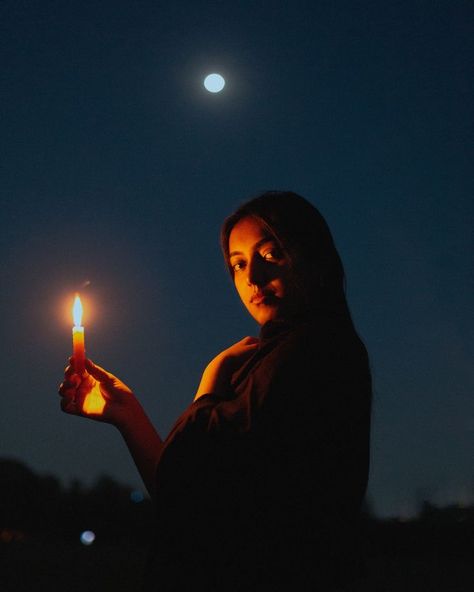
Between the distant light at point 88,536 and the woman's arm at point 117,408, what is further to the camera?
the distant light at point 88,536

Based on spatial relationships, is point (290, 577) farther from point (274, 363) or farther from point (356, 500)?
point (274, 363)

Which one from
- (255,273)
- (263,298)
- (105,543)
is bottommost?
(105,543)

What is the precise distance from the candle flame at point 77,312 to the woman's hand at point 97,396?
0.16m

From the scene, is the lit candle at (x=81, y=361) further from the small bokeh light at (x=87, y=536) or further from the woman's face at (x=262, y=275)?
the small bokeh light at (x=87, y=536)

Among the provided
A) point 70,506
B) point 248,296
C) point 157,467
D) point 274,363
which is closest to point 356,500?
point 274,363

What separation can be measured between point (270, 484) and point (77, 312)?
114 centimetres

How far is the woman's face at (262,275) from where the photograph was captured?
252 centimetres

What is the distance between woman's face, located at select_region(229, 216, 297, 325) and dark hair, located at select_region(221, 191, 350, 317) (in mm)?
31

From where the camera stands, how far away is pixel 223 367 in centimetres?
244

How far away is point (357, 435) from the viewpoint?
7.06 feet

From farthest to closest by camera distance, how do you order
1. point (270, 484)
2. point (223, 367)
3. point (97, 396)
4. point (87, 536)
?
point (87, 536) → point (97, 396) → point (223, 367) → point (270, 484)

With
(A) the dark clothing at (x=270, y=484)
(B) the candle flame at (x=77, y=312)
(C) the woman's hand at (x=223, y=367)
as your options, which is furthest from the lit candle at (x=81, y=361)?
(A) the dark clothing at (x=270, y=484)

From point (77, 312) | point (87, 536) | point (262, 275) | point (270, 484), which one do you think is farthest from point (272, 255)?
point (87, 536)

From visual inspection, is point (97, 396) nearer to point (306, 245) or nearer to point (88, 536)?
point (306, 245)
